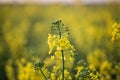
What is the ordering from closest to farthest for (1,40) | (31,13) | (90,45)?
(90,45) → (1,40) → (31,13)

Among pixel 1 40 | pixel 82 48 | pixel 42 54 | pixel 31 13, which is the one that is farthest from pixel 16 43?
pixel 31 13

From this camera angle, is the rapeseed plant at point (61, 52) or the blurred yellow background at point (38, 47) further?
the blurred yellow background at point (38, 47)

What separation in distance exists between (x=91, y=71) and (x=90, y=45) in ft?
26.3

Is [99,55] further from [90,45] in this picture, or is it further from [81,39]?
[81,39]

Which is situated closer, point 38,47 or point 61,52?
point 61,52

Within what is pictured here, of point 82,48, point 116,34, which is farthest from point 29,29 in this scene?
point 116,34

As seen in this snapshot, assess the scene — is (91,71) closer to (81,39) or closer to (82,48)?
(82,48)

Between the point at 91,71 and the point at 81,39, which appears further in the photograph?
the point at 81,39

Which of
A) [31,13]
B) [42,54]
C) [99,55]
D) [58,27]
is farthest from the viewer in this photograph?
[31,13]

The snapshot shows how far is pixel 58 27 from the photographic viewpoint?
5.55 metres

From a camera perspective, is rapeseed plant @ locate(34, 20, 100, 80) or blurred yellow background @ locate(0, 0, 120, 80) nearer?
rapeseed plant @ locate(34, 20, 100, 80)

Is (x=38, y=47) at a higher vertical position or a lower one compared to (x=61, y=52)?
lower

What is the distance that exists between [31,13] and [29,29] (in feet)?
24.7

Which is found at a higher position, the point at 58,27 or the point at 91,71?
the point at 58,27
